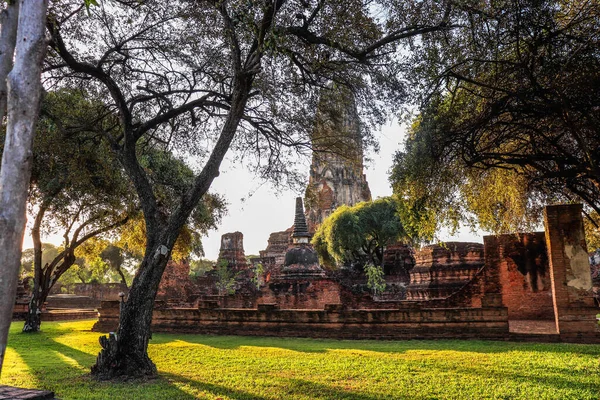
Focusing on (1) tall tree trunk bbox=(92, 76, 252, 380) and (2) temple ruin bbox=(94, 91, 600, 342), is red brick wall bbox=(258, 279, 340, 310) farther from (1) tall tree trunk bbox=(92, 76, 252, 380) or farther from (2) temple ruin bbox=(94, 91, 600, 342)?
(1) tall tree trunk bbox=(92, 76, 252, 380)

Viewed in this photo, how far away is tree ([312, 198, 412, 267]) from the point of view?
3331 cm

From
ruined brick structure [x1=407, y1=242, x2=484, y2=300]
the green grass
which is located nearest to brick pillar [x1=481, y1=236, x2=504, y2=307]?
ruined brick structure [x1=407, y1=242, x2=484, y2=300]

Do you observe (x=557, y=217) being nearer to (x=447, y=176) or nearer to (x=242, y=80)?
(x=447, y=176)

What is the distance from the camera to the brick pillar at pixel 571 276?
28.7ft

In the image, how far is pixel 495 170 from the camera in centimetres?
1102

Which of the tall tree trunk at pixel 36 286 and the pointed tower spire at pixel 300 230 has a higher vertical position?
the pointed tower spire at pixel 300 230

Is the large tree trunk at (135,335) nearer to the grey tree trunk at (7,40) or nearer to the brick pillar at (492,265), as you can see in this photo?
the grey tree trunk at (7,40)

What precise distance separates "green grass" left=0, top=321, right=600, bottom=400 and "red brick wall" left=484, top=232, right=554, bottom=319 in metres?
4.85

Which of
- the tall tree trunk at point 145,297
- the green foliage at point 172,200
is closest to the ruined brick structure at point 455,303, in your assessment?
the green foliage at point 172,200

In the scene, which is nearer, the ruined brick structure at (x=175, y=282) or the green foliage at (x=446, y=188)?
the green foliage at (x=446, y=188)

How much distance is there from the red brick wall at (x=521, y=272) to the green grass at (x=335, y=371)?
4850 millimetres

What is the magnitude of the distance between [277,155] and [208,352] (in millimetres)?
4574

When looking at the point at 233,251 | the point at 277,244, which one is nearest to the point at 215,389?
the point at 233,251

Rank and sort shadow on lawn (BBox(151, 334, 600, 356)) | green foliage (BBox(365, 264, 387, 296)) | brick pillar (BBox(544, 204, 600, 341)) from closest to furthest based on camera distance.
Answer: shadow on lawn (BBox(151, 334, 600, 356))
brick pillar (BBox(544, 204, 600, 341))
green foliage (BBox(365, 264, 387, 296))
